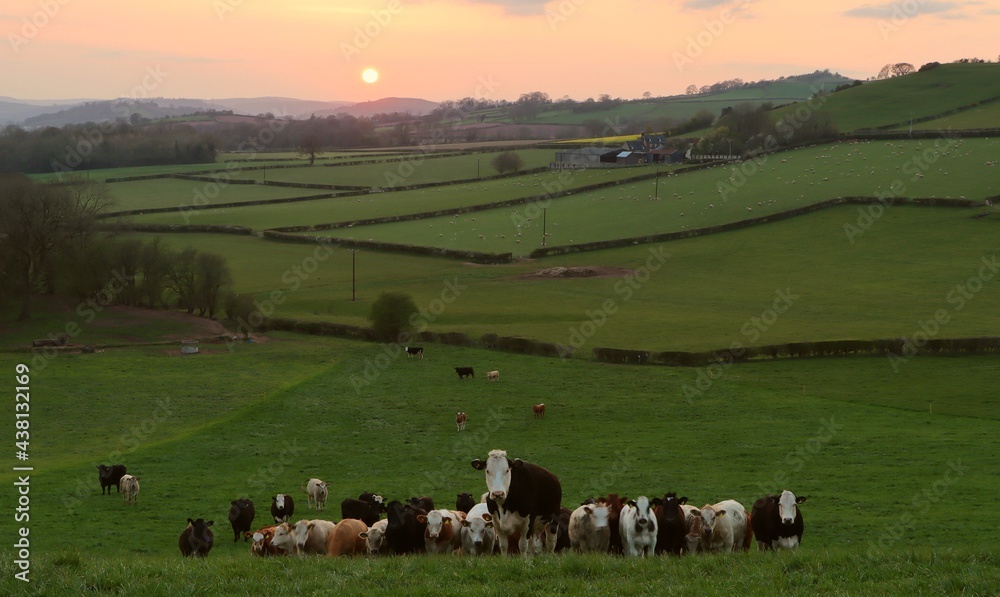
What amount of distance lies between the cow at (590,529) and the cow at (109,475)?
55.0 feet

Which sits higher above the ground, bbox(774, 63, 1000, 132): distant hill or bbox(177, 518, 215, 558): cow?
bbox(774, 63, 1000, 132): distant hill

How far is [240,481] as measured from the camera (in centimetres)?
3108

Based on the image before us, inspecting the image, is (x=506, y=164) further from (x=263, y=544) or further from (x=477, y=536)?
(x=477, y=536)

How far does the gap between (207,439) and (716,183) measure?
288ft

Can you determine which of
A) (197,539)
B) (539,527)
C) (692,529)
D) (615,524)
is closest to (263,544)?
(197,539)

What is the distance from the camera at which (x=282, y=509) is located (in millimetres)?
26312

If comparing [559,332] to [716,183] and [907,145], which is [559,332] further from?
[907,145]

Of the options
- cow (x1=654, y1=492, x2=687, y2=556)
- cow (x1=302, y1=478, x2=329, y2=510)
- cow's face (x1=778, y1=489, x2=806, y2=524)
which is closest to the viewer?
cow (x1=654, y1=492, x2=687, y2=556)

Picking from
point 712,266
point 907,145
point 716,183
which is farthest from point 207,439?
point 907,145

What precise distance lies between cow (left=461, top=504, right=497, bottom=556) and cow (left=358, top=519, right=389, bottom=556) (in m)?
1.67

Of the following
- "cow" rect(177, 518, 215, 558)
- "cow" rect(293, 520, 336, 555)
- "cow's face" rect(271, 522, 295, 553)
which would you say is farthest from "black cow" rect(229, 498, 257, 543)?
"cow" rect(293, 520, 336, 555)

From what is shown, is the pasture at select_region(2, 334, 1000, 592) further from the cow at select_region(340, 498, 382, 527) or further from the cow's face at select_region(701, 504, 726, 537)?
the cow at select_region(340, 498, 382, 527)

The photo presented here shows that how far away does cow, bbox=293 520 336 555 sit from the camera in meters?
21.2

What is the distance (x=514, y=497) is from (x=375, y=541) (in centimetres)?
318
